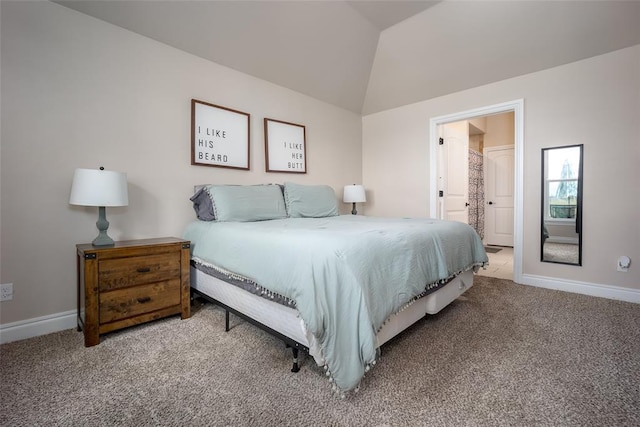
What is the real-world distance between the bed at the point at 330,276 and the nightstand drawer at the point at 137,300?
0.78 ft

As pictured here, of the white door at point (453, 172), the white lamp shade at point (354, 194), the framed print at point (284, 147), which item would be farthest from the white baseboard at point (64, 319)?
the white lamp shade at point (354, 194)

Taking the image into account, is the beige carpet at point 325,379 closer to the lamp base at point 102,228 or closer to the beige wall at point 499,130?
the lamp base at point 102,228

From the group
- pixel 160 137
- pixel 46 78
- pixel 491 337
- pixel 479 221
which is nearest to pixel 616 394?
pixel 491 337

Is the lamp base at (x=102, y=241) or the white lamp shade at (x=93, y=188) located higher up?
the white lamp shade at (x=93, y=188)

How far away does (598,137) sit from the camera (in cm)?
269

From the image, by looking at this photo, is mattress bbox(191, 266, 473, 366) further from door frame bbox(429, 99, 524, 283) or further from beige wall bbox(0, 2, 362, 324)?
door frame bbox(429, 99, 524, 283)

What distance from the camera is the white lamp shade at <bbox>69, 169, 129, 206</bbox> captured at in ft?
5.99

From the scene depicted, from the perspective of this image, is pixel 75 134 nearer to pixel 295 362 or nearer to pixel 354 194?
pixel 295 362

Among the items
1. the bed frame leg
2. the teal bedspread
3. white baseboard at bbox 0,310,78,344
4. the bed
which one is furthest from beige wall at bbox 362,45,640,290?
white baseboard at bbox 0,310,78,344

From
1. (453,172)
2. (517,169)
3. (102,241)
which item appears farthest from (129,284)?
(453,172)

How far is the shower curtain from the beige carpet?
11.3 ft

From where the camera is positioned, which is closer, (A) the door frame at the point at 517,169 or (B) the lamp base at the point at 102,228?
(B) the lamp base at the point at 102,228

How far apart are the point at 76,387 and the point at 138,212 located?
4.45 feet

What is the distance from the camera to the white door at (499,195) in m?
5.48
